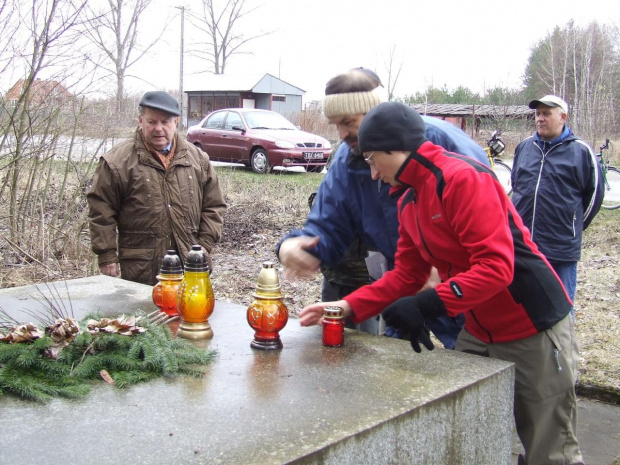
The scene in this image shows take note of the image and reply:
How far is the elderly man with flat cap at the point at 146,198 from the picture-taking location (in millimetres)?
3732

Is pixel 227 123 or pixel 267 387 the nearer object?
pixel 267 387

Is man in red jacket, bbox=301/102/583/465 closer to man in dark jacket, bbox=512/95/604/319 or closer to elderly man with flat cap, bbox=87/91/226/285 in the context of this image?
elderly man with flat cap, bbox=87/91/226/285

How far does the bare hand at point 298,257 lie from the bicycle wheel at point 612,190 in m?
9.07

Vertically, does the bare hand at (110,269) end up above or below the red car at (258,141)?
below

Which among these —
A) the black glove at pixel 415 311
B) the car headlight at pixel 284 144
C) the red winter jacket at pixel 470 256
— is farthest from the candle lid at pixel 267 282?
the car headlight at pixel 284 144

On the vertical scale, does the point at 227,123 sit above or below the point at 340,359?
above

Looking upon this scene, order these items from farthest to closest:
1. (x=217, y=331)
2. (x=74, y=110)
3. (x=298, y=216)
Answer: (x=298, y=216), (x=74, y=110), (x=217, y=331)

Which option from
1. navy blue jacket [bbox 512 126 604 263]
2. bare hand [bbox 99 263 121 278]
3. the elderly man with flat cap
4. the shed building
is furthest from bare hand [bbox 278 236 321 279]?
the shed building

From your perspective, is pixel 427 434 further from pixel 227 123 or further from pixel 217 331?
pixel 227 123

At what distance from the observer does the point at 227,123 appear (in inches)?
568

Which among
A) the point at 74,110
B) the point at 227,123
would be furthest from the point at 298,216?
the point at 227,123

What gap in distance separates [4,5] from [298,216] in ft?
14.0

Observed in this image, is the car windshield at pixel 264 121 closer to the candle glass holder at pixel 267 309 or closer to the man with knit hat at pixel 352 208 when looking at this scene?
the man with knit hat at pixel 352 208

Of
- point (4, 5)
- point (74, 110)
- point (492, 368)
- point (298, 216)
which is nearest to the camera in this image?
point (492, 368)
